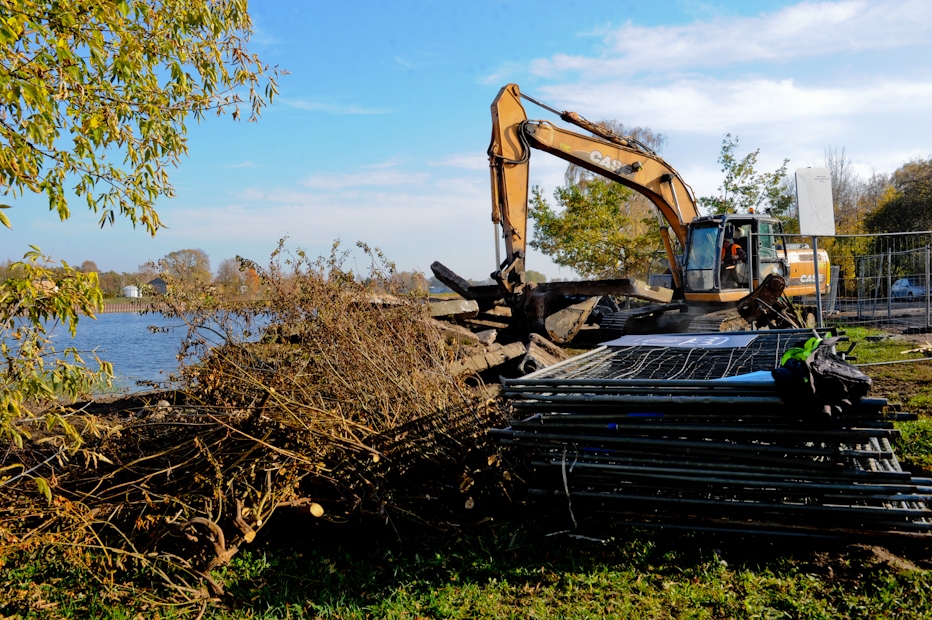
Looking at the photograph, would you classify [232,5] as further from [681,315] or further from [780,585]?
[681,315]

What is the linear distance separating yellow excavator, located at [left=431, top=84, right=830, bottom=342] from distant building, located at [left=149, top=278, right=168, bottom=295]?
727 cm

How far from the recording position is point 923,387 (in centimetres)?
807

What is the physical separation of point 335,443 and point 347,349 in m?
1.29

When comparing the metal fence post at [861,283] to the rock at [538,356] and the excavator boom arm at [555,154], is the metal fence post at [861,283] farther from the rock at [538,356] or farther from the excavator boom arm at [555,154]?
the rock at [538,356]

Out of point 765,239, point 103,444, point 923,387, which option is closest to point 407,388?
point 103,444

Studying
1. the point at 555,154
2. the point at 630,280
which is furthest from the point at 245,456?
the point at 555,154

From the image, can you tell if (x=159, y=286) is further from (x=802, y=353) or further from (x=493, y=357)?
(x=802, y=353)

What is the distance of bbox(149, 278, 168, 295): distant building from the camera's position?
5547 millimetres

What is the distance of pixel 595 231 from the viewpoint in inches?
1068

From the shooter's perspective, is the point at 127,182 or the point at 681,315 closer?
the point at 127,182

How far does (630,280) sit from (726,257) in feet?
8.11

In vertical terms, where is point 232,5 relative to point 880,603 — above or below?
above

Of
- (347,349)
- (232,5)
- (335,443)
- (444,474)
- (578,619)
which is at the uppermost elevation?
(232,5)

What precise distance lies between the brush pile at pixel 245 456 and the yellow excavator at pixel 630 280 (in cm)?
701
